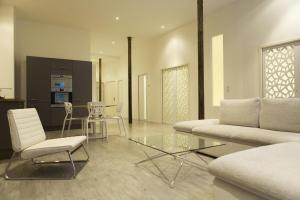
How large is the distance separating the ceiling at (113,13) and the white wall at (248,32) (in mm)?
484

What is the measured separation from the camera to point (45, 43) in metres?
6.59

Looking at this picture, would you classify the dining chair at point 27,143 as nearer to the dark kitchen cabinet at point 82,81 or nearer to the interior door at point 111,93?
the dark kitchen cabinet at point 82,81

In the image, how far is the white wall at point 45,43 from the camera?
6164mm

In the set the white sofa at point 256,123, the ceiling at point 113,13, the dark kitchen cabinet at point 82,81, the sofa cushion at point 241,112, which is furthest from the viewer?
the dark kitchen cabinet at point 82,81

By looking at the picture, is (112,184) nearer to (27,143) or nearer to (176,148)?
(176,148)

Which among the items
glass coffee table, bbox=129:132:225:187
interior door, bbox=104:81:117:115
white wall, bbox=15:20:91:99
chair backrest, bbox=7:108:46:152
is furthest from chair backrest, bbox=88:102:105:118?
interior door, bbox=104:81:117:115

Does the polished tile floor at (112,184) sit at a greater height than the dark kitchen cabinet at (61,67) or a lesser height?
lesser

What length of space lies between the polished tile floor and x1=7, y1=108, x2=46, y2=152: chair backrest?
0.39m

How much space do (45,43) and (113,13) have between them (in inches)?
98.0

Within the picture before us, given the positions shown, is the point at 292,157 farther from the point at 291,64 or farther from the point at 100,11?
the point at 100,11

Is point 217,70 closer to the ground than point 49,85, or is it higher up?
higher up

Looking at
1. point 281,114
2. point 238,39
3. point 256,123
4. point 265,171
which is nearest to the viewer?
point 265,171

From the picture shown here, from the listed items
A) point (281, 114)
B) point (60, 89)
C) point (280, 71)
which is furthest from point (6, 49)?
point (280, 71)

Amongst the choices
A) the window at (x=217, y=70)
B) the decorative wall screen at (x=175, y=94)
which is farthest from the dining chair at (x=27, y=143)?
the decorative wall screen at (x=175, y=94)
